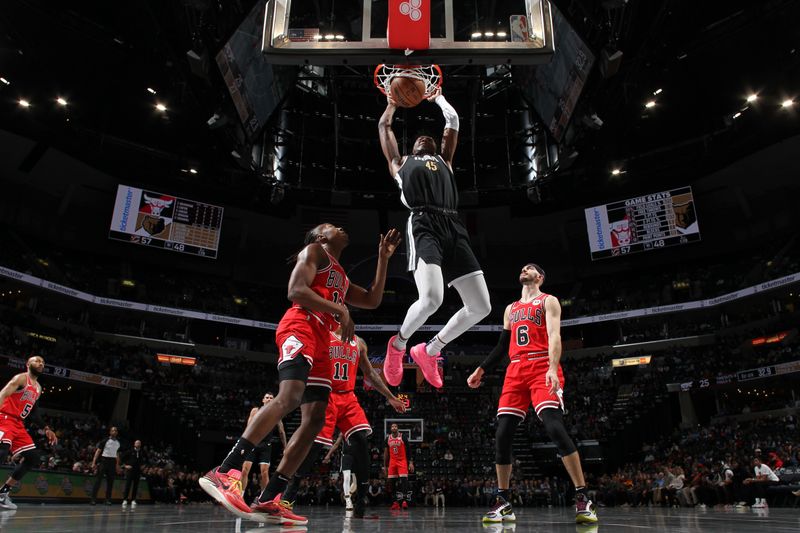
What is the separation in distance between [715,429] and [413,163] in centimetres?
2217

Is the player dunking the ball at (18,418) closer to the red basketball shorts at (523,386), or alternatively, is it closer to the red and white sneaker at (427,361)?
the red and white sneaker at (427,361)

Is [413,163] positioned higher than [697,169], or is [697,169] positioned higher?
[697,169]

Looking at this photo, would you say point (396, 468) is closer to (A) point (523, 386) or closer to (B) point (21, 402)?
(B) point (21, 402)

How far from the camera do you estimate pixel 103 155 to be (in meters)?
24.5

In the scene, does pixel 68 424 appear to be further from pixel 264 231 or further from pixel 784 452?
pixel 784 452

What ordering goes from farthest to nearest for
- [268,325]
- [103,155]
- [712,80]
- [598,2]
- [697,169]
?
1. [268,325]
2. [697,169]
3. [103,155]
4. [712,80]
5. [598,2]

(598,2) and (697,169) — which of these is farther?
(697,169)

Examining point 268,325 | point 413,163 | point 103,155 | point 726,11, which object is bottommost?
point 413,163

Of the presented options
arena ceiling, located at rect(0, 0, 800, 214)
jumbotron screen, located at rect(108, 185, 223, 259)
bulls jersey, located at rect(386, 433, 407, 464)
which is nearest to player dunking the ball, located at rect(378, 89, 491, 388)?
bulls jersey, located at rect(386, 433, 407, 464)

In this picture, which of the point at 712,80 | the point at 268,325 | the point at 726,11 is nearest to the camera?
the point at 726,11

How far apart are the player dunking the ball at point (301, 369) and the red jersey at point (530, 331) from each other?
4.84ft

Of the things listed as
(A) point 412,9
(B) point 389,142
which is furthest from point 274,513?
(A) point 412,9

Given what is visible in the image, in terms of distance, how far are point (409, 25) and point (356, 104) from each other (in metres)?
18.1

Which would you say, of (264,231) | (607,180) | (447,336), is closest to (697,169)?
(607,180)
